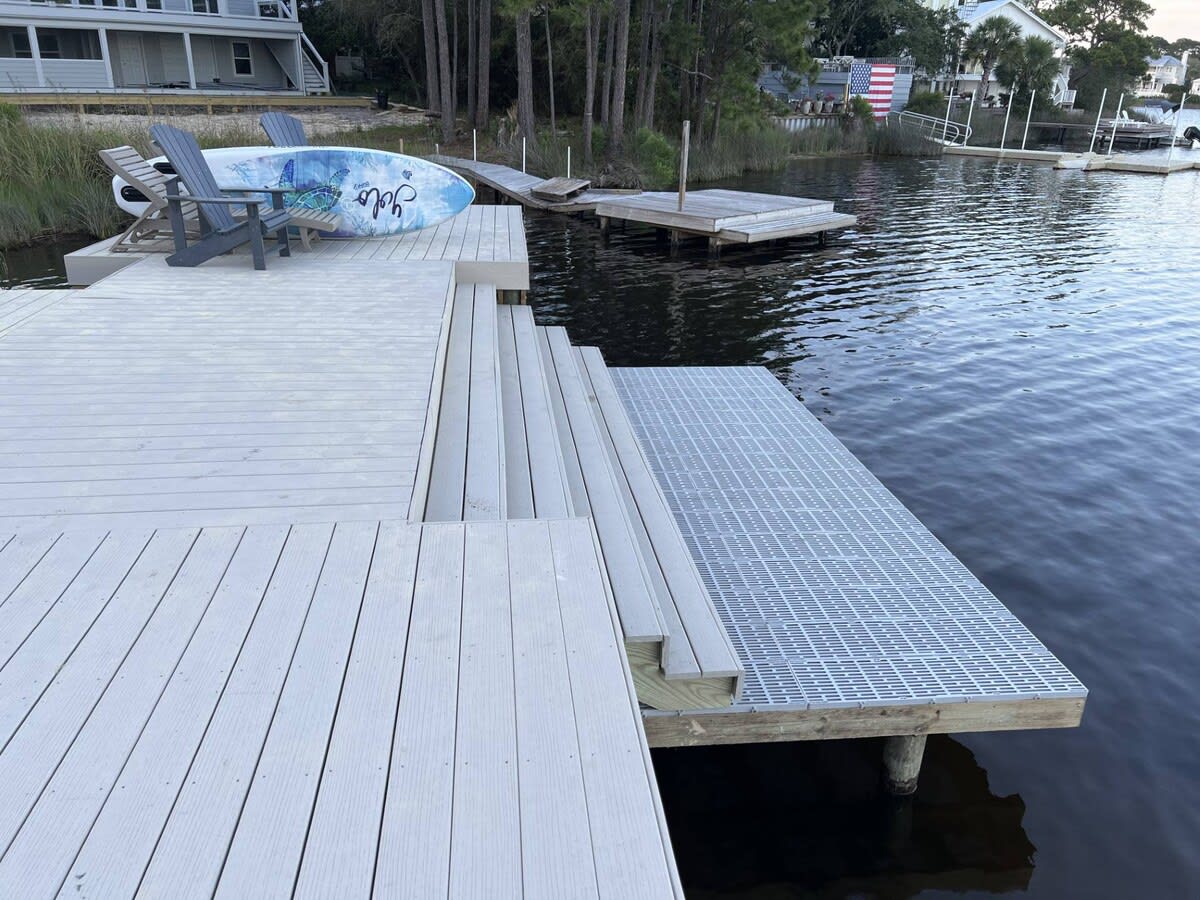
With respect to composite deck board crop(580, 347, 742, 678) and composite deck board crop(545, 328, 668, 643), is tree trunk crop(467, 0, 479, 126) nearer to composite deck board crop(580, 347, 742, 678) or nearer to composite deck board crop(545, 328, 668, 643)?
composite deck board crop(545, 328, 668, 643)

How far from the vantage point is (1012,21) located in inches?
1825

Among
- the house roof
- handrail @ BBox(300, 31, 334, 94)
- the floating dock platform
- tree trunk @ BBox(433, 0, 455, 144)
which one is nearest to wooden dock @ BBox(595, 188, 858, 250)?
the floating dock platform

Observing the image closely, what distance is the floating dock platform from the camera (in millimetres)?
1896

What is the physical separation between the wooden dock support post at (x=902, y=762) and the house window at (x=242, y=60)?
117 feet

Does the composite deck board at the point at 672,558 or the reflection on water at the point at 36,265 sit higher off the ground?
the composite deck board at the point at 672,558

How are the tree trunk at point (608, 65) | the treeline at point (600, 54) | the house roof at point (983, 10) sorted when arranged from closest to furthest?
the treeline at point (600, 54), the tree trunk at point (608, 65), the house roof at point (983, 10)

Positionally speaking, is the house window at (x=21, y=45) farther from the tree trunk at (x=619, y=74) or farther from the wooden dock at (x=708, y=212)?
the tree trunk at (x=619, y=74)

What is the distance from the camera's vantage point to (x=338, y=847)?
1843 mm

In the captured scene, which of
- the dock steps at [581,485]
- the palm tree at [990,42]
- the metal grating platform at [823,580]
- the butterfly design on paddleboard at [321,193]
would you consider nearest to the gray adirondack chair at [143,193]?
the butterfly design on paddleboard at [321,193]

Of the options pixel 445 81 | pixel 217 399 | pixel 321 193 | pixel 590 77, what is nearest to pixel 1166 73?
pixel 445 81

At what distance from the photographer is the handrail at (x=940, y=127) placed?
36344mm

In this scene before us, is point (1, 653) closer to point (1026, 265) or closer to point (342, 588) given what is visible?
point (342, 588)

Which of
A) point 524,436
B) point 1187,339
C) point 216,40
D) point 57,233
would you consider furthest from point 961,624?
point 216,40

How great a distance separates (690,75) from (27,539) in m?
26.5
